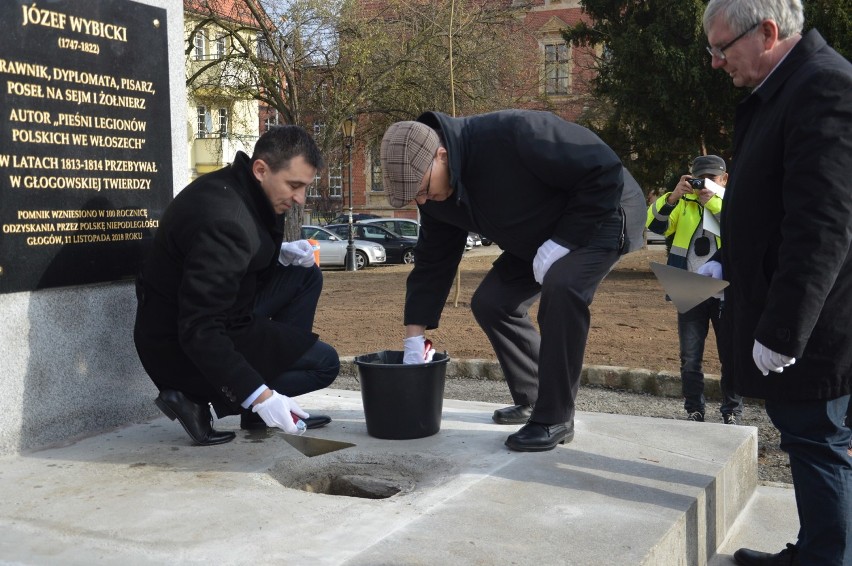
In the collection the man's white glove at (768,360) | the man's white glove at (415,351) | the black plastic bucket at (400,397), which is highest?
the man's white glove at (768,360)

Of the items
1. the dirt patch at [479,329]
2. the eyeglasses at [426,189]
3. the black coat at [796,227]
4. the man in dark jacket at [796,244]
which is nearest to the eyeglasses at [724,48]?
the man in dark jacket at [796,244]

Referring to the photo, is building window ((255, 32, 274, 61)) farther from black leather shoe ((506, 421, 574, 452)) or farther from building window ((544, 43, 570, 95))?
black leather shoe ((506, 421, 574, 452))

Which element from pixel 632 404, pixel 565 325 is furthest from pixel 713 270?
pixel 632 404

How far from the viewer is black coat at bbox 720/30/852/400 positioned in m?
2.55

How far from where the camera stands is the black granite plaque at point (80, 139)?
3.79 m

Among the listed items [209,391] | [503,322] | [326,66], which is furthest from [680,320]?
[326,66]

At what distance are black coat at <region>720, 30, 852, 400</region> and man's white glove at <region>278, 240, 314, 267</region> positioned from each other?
2.25 m

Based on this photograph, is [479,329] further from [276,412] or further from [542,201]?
[276,412]

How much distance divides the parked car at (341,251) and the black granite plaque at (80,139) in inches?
740

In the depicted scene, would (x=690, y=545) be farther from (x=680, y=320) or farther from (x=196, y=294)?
(x=680, y=320)

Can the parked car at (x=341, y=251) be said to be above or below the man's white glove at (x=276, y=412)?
below

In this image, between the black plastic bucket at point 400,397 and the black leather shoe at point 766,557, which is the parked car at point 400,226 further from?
the black leather shoe at point 766,557

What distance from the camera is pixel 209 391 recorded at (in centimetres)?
393

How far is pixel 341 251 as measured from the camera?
23672mm
